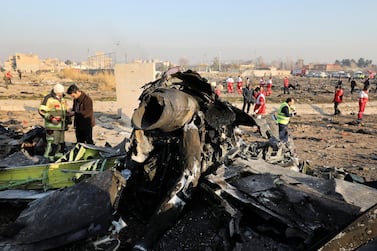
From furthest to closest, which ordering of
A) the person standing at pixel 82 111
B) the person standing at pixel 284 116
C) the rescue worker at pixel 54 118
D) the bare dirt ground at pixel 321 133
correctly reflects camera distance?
the person standing at pixel 284 116
the bare dirt ground at pixel 321 133
the person standing at pixel 82 111
the rescue worker at pixel 54 118

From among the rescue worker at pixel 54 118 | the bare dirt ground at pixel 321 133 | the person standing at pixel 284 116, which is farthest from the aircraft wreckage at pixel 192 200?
the person standing at pixel 284 116

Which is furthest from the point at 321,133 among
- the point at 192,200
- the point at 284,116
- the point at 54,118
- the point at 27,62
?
the point at 27,62

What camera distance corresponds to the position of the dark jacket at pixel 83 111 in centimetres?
660

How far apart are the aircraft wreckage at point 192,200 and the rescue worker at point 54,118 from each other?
2.26 meters

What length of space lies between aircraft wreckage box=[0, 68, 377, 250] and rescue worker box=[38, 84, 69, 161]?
226 centimetres

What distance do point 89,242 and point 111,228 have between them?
0.24 metres

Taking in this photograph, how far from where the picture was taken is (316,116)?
50.9ft

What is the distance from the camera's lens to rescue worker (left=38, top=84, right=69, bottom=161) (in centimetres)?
630

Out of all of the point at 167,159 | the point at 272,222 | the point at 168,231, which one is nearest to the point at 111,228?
the point at 168,231

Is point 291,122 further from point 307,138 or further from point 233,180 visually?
point 233,180

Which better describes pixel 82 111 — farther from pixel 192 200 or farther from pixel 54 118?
pixel 192 200

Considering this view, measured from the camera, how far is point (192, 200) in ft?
11.8

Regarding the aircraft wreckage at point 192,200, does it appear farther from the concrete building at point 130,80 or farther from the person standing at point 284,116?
the concrete building at point 130,80

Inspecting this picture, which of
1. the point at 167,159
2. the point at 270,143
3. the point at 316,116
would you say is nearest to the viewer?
the point at 167,159
